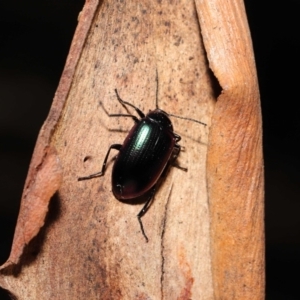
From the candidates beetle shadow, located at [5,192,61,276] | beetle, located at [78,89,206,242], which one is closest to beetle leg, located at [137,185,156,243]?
beetle, located at [78,89,206,242]

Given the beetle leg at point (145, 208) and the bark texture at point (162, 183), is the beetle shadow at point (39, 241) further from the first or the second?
the beetle leg at point (145, 208)

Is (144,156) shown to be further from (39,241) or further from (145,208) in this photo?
(39,241)

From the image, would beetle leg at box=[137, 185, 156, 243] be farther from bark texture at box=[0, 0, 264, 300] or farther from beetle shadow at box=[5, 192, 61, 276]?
beetle shadow at box=[5, 192, 61, 276]

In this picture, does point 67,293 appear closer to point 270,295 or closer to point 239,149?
point 239,149

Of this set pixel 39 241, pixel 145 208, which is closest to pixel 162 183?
pixel 145 208

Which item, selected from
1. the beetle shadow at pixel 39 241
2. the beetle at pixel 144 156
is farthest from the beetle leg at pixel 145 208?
the beetle shadow at pixel 39 241

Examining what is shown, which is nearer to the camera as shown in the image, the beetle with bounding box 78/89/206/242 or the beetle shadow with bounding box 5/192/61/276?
the beetle shadow with bounding box 5/192/61/276
